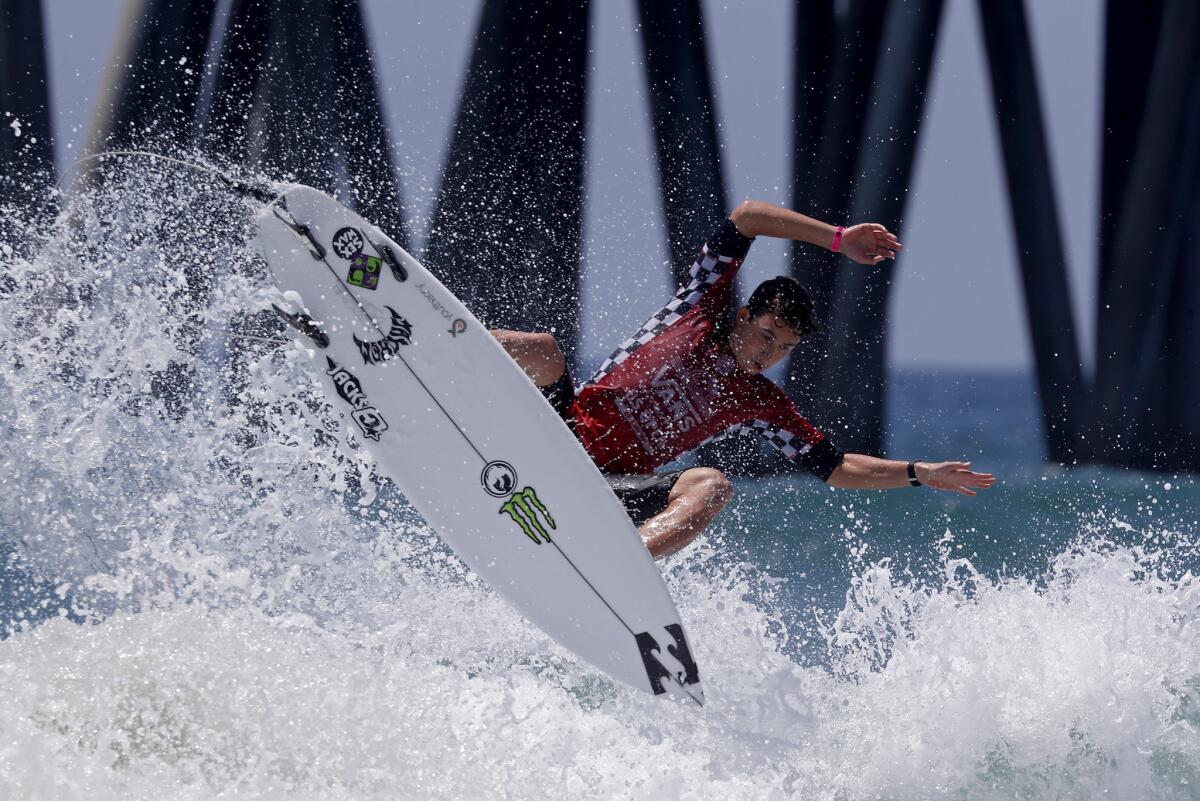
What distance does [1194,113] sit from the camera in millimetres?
10289

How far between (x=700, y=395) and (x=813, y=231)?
673 millimetres

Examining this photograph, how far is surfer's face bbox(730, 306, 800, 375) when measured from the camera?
394 centimetres

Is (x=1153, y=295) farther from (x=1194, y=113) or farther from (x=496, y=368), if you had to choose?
(x=496, y=368)

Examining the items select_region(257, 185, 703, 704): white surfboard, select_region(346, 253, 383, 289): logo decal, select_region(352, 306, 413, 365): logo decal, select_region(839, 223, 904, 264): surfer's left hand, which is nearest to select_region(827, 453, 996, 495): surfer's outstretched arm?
select_region(839, 223, 904, 264): surfer's left hand

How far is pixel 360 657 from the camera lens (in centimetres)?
396

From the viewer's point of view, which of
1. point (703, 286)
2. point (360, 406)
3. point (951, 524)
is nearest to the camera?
point (360, 406)

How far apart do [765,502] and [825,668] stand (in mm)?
5012

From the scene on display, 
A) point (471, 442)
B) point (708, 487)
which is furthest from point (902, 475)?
point (471, 442)

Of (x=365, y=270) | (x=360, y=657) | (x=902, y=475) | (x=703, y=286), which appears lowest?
(x=360, y=657)

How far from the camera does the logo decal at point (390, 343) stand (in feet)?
13.3

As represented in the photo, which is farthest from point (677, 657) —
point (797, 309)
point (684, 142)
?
point (684, 142)

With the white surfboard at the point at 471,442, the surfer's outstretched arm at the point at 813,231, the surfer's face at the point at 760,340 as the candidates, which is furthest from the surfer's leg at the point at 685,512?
the surfer's outstretched arm at the point at 813,231

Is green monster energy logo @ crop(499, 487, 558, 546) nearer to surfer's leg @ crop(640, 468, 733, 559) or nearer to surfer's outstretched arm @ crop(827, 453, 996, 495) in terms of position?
surfer's leg @ crop(640, 468, 733, 559)

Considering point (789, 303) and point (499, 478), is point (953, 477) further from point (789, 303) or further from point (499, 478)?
point (499, 478)
